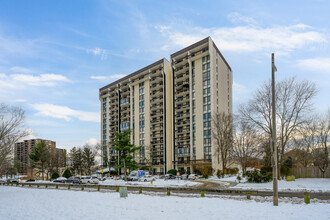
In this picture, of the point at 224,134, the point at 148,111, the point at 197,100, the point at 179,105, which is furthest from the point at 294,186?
the point at 148,111

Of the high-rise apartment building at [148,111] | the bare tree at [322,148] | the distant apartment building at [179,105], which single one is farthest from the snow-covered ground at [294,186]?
the high-rise apartment building at [148,111]

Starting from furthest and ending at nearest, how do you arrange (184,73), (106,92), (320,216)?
(106,92), (184,73), (320,216)

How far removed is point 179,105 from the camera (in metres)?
91.4

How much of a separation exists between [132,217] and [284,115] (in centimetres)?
3535

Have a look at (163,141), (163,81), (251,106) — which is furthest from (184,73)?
(251,106)

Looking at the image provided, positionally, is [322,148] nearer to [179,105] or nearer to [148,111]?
[179,105]

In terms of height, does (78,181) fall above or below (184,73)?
below

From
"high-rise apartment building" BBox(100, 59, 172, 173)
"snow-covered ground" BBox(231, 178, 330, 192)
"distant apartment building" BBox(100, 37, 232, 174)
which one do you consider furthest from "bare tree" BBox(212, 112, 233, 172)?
"high-rise apartment building" BBox(100, 59, 172, 173)

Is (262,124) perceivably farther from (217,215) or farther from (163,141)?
(163,141)

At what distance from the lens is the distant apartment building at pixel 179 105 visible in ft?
266

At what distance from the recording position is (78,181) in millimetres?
56812

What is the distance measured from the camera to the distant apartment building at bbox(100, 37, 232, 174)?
266 feet

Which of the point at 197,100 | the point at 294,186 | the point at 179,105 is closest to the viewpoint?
the point at 294,186

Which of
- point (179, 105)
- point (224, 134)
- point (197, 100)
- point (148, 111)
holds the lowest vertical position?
point (224, 134)
